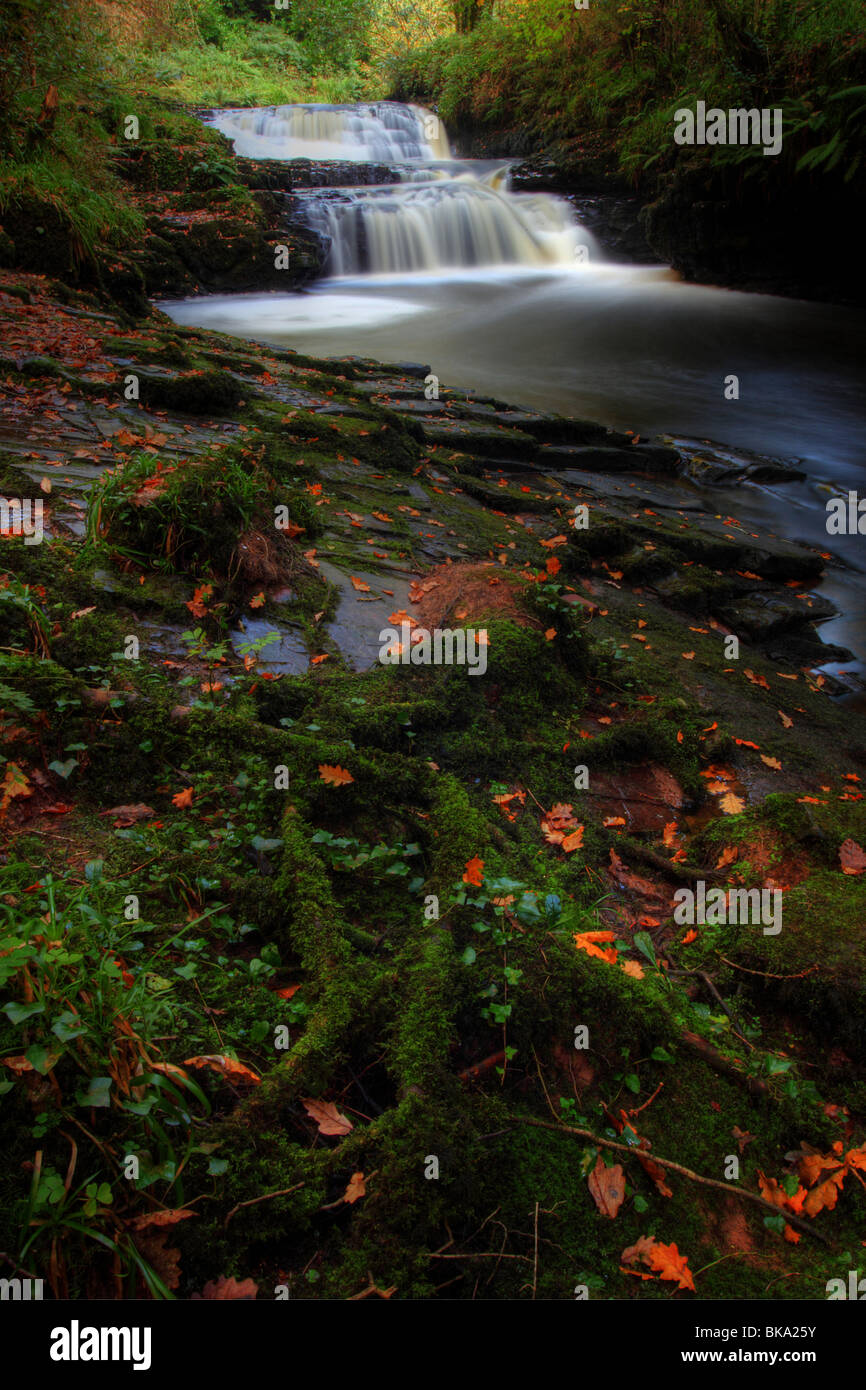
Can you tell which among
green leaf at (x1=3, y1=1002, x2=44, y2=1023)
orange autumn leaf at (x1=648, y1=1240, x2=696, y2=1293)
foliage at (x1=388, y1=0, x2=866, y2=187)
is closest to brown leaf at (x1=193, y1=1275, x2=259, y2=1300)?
green leaf at (x1=3, y1=1002, x2=44, y2=1023)

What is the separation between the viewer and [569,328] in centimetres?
1510

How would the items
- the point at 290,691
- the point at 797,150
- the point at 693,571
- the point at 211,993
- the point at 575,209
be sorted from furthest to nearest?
the point at 575,209
the point at 797,150
the point at 693,571
the point at 290,691
the point at 211,993

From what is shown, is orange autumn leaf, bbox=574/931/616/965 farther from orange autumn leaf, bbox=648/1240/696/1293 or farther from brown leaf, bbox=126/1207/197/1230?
brown leaf, bbox=126/1207/197/1230

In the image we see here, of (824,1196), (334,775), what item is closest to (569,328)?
(334,775)

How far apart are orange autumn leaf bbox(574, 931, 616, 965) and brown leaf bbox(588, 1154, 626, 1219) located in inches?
24.8

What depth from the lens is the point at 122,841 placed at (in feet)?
8.65

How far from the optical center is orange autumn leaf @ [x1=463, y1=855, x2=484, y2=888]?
271 centimetres

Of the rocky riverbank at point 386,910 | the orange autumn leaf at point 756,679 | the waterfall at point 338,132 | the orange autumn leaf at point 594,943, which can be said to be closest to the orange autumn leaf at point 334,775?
the rocky riverbank at point 386,910

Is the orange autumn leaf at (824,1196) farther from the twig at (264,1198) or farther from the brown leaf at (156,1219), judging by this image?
the brown leaf at (156,1219)

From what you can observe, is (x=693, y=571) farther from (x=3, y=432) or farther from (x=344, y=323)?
(x=344, y=323)

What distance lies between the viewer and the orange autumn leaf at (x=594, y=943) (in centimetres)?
264

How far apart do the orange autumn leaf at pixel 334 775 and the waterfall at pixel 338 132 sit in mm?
26389
